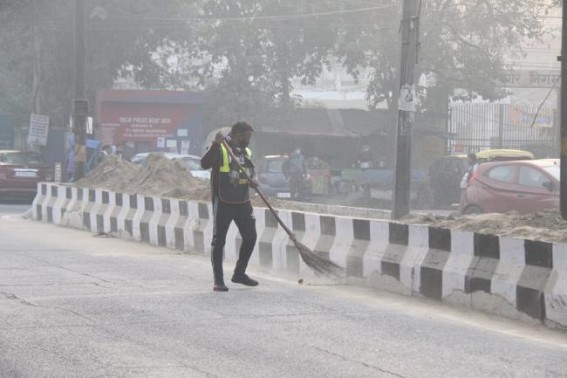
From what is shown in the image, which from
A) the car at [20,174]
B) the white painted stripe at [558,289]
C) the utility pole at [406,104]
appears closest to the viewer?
the white painted stripe at [558,289]

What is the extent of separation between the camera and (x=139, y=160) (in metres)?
28.6

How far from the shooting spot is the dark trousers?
8.91 meters

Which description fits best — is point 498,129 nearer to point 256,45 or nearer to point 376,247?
point 256,45

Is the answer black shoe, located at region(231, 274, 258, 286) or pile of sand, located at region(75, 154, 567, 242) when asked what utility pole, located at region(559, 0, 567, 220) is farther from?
black shoe, located at region(231, 274, 258, 286)

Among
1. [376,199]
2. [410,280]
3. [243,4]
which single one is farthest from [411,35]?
[243,4]

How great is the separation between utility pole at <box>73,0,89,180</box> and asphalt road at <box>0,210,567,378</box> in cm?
1074

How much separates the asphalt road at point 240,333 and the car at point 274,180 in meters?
16.5

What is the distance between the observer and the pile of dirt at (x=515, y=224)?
8148mm

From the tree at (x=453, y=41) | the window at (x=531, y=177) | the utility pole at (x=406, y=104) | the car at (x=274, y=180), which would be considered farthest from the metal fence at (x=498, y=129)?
the utility pole at (x=406, y=104)

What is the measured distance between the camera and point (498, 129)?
121 feet

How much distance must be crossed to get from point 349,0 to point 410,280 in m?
26.9

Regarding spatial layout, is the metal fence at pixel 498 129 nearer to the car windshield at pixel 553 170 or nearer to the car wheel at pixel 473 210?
the car wheel at pixel 473 210

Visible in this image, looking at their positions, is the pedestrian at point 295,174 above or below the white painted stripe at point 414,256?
above

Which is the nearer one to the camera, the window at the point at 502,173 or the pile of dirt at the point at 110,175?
the window at the point at 502,173
